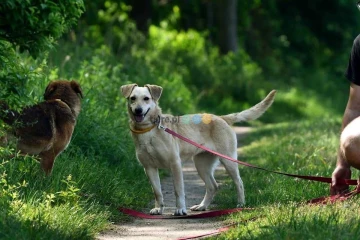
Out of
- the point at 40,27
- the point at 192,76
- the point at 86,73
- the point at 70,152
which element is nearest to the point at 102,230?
the point at 40,27

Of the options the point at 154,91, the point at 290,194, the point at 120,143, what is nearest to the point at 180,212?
the point at 290,194

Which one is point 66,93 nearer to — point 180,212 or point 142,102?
point 142,102

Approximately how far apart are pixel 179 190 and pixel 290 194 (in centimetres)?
115

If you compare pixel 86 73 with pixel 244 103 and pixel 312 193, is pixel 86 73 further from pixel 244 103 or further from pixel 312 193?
pixel 244 103

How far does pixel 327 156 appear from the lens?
13.3 meters

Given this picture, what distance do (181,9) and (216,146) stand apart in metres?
24.2

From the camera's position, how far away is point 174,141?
955cm

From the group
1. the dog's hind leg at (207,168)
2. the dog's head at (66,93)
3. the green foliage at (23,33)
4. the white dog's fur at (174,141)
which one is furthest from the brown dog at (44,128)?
the dog's hind leg at (207,168)

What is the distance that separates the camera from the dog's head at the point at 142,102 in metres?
9.37

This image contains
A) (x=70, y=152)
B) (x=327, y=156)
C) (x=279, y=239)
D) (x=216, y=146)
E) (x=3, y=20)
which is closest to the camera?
(x=279, y=239)

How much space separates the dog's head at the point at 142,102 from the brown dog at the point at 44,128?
33.8 inches

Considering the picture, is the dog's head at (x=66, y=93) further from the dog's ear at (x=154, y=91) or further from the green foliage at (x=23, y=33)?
the green foliage at (x=23, y=33)

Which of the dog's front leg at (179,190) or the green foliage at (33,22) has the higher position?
the green foliage at (33,22)

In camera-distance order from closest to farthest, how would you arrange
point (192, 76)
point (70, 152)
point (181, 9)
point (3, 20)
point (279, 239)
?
point (279, 239), point (3, 20), point (70, 152), point (192, 76), point (181, 9)
